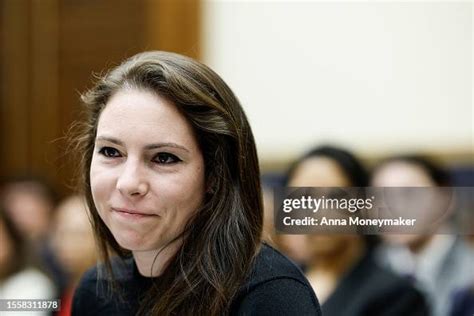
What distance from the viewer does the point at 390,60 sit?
133 centimetres

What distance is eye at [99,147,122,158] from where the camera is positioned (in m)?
0.93

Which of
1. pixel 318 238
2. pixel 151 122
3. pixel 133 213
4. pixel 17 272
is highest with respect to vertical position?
pixel 151 122

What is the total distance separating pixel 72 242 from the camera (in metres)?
1.33

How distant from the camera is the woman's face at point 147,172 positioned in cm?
90

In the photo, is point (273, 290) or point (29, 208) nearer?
point (273, 290)

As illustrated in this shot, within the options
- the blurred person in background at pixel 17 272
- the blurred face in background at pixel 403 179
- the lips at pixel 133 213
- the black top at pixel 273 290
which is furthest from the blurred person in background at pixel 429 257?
the blurred person in background at pixel 17 272

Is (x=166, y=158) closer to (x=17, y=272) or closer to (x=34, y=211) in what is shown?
(x=17, y=272)

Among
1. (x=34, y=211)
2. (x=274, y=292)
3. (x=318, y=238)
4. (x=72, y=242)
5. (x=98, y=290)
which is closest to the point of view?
(x=274, y=292)

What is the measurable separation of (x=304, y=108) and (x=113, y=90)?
0.51 m

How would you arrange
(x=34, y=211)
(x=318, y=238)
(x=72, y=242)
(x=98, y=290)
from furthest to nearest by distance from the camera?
(x=34, y=211), (x=72, y=242), (x=318, y=238), (x=98, y=290)

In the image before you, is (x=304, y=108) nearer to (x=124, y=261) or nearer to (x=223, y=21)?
(x=223, y=21)

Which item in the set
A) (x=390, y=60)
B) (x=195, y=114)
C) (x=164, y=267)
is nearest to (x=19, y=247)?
(x=164, y=267)

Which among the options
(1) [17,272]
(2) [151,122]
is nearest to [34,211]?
(1) [17,272]

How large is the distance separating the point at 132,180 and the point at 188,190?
7 centimetres
